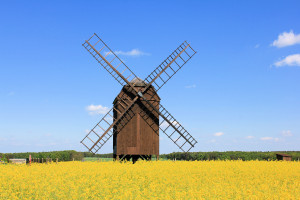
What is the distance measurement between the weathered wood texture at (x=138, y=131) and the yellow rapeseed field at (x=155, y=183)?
5.48m

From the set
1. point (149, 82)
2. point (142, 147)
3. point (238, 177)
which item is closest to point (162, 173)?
point (238, 177)

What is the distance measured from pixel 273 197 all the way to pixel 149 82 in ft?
46.5

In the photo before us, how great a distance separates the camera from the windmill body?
22759 millimetres

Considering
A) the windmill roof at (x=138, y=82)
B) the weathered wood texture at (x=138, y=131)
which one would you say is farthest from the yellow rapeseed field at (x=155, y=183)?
the windmill roof at (x=138, y=82)

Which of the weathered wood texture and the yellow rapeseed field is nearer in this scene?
the yellow rapeseed field

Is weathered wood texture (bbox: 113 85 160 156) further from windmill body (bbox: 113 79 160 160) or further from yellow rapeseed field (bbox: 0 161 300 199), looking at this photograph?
yellow rapeseed field (bbox: 0 161 300 199)

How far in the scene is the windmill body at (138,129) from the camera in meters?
22.8

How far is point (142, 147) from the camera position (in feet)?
74.6

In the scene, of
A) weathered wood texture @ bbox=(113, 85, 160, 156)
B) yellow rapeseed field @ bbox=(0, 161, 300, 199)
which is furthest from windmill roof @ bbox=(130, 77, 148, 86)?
yellow rapeseed field @ bbox=(0, 161, 300, 199)

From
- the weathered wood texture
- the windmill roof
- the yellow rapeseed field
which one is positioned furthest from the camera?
the windmill roof

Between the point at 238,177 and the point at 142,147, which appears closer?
the point at 238,177

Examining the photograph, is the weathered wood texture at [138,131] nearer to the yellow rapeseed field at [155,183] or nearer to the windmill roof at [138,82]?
the windmill roof at [138,82]

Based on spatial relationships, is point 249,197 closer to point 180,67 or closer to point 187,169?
point 187,169

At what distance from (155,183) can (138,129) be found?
887 centimetres
